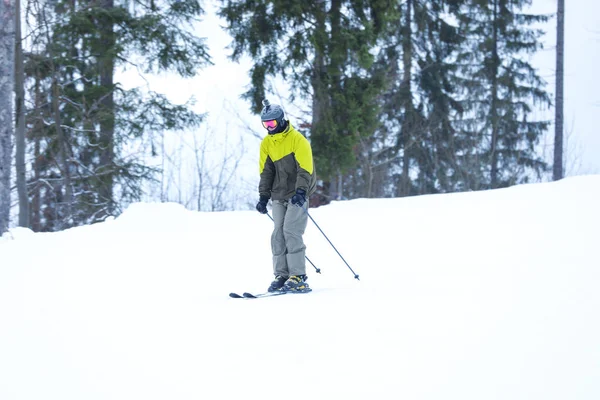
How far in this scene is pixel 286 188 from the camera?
17.9 ft

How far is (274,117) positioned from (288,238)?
1117mm

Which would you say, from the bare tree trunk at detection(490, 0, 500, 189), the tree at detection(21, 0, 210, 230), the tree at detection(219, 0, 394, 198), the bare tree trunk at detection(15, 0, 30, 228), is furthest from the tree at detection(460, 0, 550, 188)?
the bare tree trunk at detection(15, 0, 30, 228)

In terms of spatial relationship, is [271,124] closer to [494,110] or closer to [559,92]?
[559,92]

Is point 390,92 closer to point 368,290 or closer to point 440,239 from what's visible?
point 440,239

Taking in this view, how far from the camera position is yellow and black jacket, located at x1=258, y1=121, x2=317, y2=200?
5312 millimetres

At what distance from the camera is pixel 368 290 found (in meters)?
4.96

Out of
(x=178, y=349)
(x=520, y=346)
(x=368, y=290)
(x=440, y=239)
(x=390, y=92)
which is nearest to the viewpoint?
(x=520, y=346)

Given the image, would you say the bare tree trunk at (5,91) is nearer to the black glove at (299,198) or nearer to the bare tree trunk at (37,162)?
the bare tree trunk at (37,162)

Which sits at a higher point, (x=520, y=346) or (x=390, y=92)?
(x=390, y=92)

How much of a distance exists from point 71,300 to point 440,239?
445 centimetres

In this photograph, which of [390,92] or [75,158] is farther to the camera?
[390,92]

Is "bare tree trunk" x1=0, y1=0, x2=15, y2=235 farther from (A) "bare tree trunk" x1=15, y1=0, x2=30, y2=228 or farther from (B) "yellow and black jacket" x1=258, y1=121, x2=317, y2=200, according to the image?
(B) "yellow and black jacket" x1=258, y1=121, x2=317, y2=200

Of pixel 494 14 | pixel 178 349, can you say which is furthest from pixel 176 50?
pixel 494 14

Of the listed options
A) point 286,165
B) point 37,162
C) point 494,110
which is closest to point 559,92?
point 494,110
